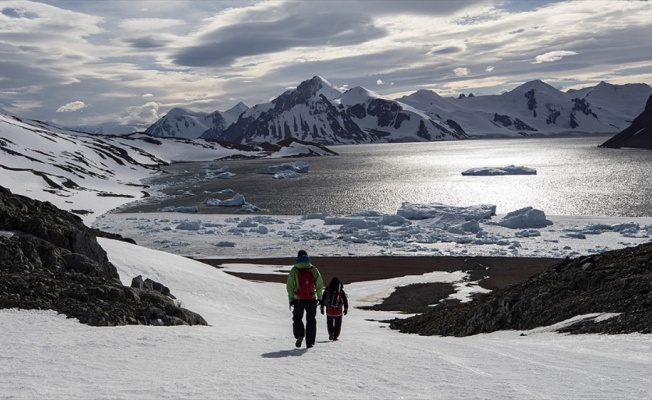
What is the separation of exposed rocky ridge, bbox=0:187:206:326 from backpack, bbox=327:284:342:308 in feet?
14.8

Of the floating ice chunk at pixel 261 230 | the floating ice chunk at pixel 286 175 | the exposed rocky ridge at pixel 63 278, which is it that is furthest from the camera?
the floating ice chunk at pixel 286 175

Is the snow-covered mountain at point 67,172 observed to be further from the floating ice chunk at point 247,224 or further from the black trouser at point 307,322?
the black trouser at point 307,322

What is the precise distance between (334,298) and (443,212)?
52.7 m

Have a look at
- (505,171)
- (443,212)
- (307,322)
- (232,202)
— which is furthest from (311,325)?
(505,171)

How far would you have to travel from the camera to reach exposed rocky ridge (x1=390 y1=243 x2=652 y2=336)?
1435 centimetres

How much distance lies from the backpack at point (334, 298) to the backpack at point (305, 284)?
6.37 feet

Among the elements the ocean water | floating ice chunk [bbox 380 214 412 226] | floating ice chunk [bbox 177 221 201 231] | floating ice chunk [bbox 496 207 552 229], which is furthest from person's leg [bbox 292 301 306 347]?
the ocean water

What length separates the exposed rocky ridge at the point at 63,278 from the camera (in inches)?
552

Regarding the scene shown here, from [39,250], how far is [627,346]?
17.0 meters

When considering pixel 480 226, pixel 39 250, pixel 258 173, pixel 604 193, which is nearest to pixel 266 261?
pixel 480 226

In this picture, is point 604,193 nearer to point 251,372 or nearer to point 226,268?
point 226,268

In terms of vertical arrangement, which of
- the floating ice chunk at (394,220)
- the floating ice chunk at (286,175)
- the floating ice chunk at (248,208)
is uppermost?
the floating ice chunk at (286,175)

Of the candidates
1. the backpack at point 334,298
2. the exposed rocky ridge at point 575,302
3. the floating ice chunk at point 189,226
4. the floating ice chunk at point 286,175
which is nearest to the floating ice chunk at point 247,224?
the floating ice chunk at point 189,226

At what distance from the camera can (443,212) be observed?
6544cm
